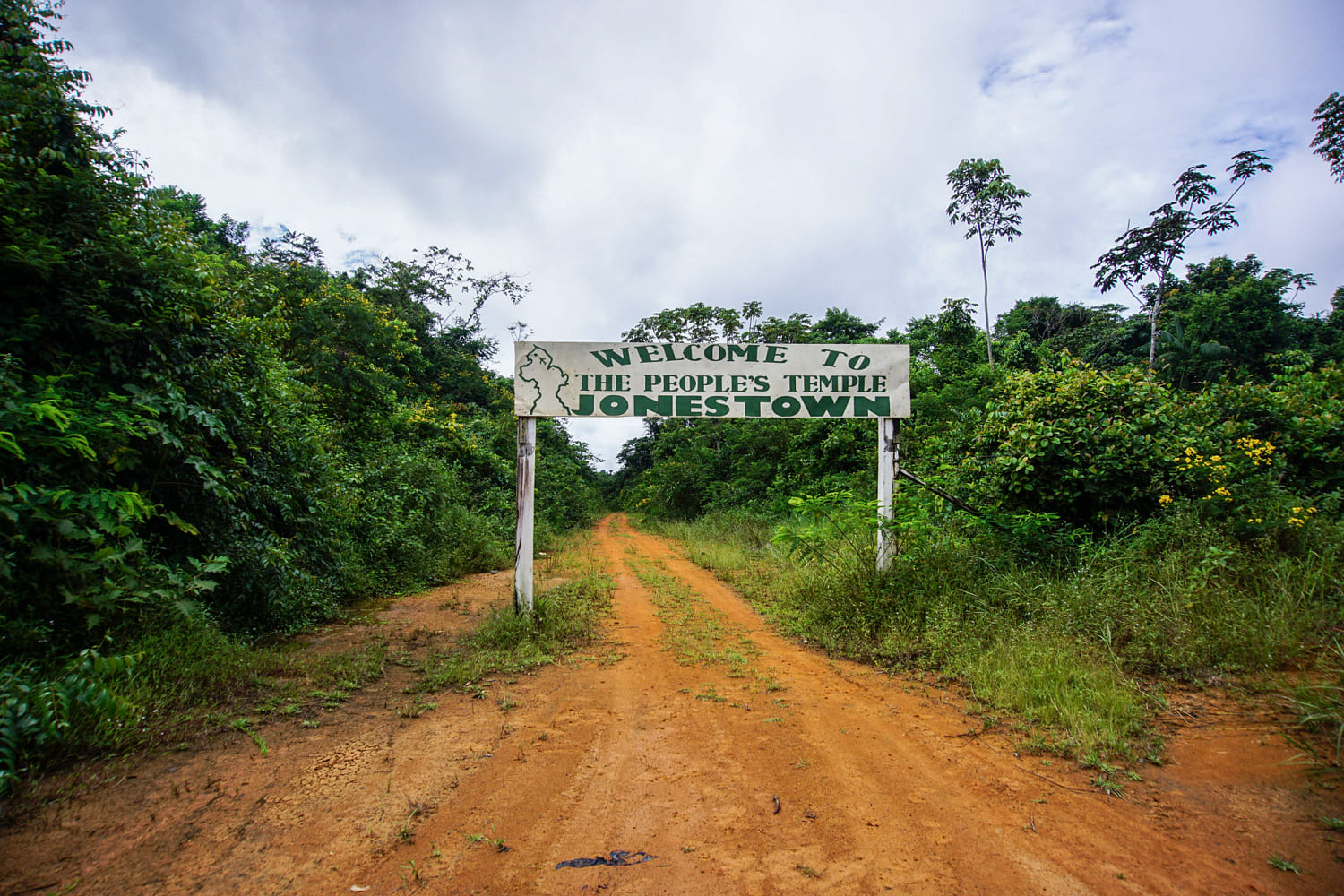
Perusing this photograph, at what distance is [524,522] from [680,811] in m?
3.77

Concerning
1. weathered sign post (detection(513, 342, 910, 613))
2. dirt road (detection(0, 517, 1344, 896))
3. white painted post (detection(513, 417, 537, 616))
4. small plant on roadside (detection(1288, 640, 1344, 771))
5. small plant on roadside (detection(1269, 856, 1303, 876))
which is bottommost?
dirt road (detection(0, 517, 1344, 896))

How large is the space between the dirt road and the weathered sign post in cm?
275

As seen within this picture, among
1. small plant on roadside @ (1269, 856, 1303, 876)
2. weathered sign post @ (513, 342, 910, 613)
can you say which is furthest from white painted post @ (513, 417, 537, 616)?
small plant on roadside @ (1269, 856, 1303, 876)

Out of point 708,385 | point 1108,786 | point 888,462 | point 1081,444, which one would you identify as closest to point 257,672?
point 708,385

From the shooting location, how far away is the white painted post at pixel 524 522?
234 inches

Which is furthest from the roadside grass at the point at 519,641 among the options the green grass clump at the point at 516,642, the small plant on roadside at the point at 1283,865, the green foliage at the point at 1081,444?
the green foliage at the point at 1081,444

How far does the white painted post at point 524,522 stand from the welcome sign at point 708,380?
0.88ft

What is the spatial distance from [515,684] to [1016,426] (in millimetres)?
5523

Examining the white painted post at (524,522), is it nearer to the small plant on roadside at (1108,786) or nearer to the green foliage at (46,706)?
the green foliage at (46,706)

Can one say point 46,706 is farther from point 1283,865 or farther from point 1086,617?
point 1086,617

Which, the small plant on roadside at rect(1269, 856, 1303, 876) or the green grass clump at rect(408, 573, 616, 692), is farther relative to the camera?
the green grass clump at rect(408, 573, 616, 692)

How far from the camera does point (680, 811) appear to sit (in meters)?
2.66

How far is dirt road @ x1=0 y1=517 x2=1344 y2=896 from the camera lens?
7.10 ft

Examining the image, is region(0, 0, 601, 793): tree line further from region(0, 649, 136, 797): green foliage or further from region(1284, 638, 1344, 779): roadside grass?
region(1284, 638, 1344, 779): roadside grass
